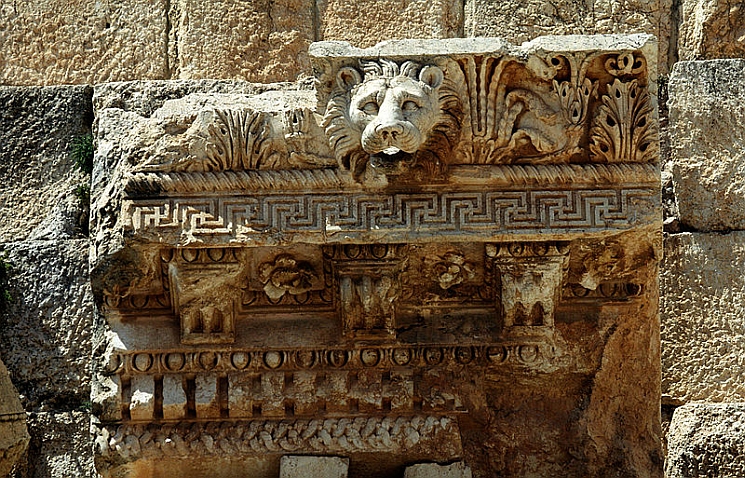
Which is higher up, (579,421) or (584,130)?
(584,130)

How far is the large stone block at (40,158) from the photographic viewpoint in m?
6.47

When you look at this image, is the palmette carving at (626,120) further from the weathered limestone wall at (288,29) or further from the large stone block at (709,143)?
the weathered limestone wall at (288,29)

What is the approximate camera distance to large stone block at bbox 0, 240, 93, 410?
20.8ft

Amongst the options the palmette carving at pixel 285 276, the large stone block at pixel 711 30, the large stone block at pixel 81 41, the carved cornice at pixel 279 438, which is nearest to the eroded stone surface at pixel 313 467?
the carved cornice at pixel 279 438

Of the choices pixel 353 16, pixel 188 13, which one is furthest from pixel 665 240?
pixel 188 13

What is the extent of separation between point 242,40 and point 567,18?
1.36 metres

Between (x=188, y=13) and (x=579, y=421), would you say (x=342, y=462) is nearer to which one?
(x=579, y=421)

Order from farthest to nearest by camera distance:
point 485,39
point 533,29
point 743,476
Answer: point 533,29
point 743,476
point 485,39

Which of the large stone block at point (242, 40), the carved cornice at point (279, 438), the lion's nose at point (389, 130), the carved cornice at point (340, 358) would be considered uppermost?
the large stone block at point (242, 40)

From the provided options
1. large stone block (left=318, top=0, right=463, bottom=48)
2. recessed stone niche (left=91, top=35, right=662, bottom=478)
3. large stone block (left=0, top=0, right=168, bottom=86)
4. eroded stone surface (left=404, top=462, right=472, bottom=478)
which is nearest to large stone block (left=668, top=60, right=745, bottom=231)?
recessed stone niche (left=91, top=35, right=662, bottom=478)

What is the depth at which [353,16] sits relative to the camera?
21.9 feet

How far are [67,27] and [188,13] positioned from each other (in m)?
0.53

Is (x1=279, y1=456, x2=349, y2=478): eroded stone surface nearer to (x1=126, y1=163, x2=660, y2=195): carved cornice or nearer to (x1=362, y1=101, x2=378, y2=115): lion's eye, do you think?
(x1=126, y1=163, x2=660, y2=195): carved cornice

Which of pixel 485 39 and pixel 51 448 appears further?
pixel 51 448
